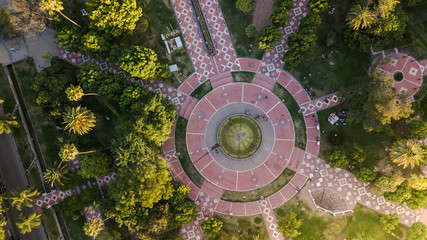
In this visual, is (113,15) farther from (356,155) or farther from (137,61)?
(356,155)

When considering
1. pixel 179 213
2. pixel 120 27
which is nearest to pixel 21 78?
pixel 120 27

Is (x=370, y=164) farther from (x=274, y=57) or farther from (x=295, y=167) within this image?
(x=274, y=57)

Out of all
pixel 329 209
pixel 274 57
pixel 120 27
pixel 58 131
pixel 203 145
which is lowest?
pixel 329 209

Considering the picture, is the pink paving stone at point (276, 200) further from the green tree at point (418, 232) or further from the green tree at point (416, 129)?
the green tree at point (416, 129)

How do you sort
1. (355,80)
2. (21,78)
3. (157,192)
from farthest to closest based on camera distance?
(21,78) < (355,80) < (157,192)

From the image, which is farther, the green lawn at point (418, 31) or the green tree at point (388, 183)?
the green lawn at point (418, 31)

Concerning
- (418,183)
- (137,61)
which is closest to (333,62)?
(418,183)

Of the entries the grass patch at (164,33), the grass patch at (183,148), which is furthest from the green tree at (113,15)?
the grass patch at (183,148)
